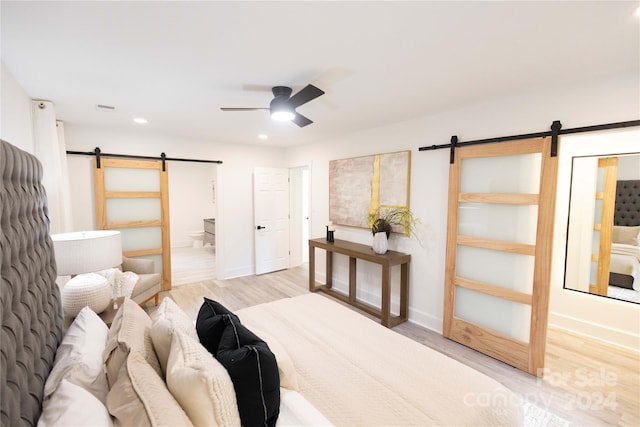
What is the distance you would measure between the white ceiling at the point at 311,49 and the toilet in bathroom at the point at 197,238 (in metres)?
5.00

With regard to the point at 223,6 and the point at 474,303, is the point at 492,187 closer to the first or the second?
the point at 474,303

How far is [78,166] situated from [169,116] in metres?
1.67

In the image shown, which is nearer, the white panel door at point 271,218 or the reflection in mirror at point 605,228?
the reflection in mirror at point 605,228

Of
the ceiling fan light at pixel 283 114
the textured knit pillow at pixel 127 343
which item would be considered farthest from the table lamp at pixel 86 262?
the ceiling fan light at pixel 283 114

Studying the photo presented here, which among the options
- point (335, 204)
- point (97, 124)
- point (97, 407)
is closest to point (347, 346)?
point (97, 407)

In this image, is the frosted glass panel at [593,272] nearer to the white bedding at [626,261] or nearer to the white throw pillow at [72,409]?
the white bedding at [626,261]

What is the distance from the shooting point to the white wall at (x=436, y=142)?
2084 mm

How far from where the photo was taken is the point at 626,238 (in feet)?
9.60

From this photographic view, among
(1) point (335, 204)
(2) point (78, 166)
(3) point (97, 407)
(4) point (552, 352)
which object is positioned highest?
(2) point (78, 166)

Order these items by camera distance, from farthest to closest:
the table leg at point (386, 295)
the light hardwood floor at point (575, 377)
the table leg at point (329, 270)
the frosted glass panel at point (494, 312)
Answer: the table leg at point (329, 270), the table leg at point (386, 295), the frosted glass panel at point (494, 312), the light hardwood floor at point (575, 377)

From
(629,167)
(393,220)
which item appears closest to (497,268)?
→ (393,220)

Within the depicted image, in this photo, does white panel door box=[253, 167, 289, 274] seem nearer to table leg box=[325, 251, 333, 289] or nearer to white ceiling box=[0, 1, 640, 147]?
table leg box=[325, 251, 333, 289]

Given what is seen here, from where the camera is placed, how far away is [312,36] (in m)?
1.58

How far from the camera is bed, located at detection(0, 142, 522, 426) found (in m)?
0.89
